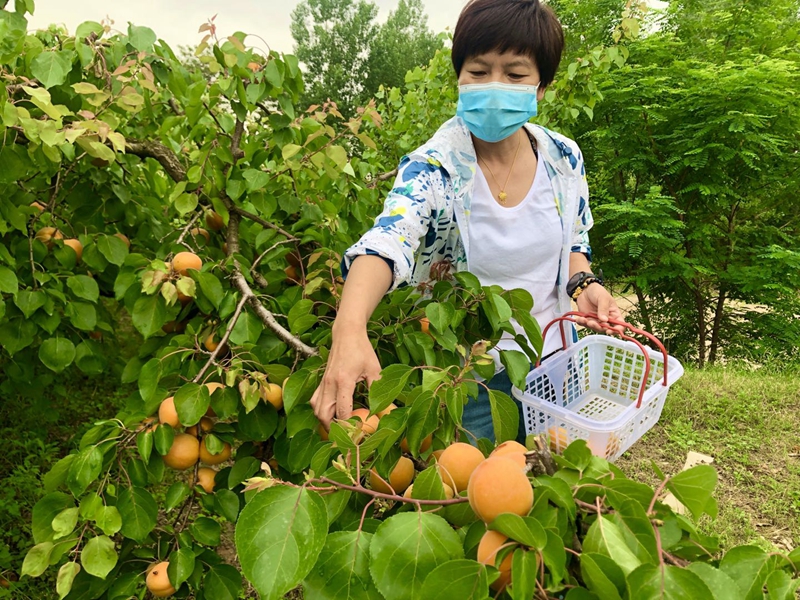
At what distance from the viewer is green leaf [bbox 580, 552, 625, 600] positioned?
0.48 meters

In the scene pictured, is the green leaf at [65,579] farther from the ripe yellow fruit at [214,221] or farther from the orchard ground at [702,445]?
the orchard ground at [702,445]

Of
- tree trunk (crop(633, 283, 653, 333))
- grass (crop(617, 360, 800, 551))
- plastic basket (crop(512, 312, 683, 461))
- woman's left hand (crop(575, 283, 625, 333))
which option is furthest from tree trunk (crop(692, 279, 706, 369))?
woman's left hand (crop(575, 283, 625, 333))

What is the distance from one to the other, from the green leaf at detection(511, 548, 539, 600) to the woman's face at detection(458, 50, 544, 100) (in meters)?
1.23

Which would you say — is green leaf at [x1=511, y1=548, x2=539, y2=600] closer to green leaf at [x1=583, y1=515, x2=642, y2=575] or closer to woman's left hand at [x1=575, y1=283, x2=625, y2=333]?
green leaf at [x1=583, y1=515, x2=642, y2=575]

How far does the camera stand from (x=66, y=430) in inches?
128

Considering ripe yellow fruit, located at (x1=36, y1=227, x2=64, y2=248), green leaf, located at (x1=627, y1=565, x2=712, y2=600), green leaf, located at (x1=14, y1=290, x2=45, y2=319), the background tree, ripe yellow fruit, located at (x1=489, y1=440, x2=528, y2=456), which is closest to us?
green leaf, located at (x1=627, y1=565, x2=712, y2=600)

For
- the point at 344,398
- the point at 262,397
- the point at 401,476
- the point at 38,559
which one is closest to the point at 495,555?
the point at 401,476

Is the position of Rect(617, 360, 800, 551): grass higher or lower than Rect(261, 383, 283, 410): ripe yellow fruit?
lower

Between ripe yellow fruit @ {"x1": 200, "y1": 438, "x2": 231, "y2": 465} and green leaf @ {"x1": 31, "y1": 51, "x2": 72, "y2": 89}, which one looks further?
green leaf @ {"x1": 31, "y1": 51, "x2": 72, "y2": 89}

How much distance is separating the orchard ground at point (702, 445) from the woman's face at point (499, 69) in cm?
189

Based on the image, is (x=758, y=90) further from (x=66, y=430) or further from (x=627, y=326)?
(x=66, y=430)

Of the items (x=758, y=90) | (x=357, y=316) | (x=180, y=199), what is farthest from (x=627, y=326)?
(x=758, y=90)

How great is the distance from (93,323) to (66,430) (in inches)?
79.2

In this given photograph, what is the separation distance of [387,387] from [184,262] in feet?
2.62
